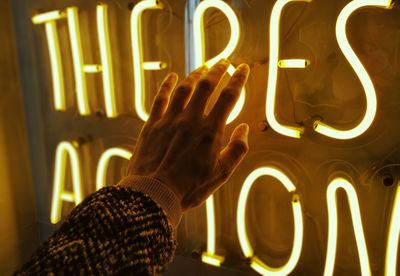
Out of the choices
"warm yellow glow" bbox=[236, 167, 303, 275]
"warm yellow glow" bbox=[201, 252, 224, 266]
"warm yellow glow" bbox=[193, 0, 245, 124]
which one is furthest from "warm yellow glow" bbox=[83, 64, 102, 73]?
"warm yellow glow" bbox=[201, 252, 224, 266]

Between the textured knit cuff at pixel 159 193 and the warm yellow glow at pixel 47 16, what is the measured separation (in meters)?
1.10

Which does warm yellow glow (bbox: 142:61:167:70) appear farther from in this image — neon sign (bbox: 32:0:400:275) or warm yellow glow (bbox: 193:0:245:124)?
warm yellow glow (bbox: 193:0:245:124)

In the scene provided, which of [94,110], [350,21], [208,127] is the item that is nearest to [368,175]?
[350,21]

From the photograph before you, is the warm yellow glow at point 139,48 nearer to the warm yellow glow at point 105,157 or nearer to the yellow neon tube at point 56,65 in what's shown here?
the warm yellow glow at point 105,157

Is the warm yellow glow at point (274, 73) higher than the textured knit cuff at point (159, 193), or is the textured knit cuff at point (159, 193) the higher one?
the warm yellow glow at point (274, 73)

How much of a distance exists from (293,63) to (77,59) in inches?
38.5

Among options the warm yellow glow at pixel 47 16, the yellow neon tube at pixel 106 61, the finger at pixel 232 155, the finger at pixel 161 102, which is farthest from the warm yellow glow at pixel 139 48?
the finger at pixel 232 155

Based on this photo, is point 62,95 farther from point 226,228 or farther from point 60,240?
point 60,240

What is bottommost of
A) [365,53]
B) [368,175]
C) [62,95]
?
[368,175]

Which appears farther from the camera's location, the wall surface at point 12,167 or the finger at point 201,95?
the wall surface at point 12,167

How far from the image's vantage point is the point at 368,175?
3.62 ft

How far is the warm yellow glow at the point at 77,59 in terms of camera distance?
4.57ft

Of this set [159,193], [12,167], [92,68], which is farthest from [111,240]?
[12,167]

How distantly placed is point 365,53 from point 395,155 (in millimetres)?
368
